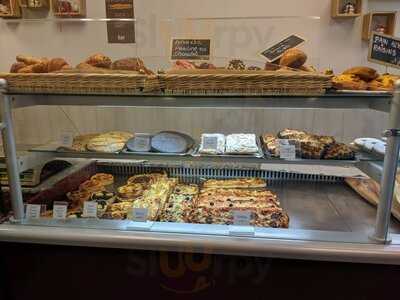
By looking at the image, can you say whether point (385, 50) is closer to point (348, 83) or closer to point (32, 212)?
point (348, 83)

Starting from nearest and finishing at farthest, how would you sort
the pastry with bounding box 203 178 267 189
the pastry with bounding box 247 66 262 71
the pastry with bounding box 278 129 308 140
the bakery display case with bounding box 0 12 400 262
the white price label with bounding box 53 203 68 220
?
the bakery display case with bounding box 0 12 400 262, the pastry with bounding box 247 66 262 71, the white price label with bounding box 53 203 68 220, the pastry with bounding box 278 129 308 140, the pastry with bounding box 203 178 267 189

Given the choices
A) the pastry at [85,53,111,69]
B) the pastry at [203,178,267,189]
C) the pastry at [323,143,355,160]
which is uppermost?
the pastry at [85,53,111,69]

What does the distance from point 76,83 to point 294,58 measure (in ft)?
3.04

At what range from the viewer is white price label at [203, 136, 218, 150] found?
1.53m

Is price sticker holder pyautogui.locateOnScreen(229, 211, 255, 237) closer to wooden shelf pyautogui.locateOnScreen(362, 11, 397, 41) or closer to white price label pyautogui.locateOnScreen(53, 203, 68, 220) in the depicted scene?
white price label pyautogui.locateOnScreen(53, 203, 68, 220)

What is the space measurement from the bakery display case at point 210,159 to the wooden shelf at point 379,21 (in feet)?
3.88

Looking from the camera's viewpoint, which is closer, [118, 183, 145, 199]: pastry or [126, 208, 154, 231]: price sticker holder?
[126, 208, 154, 231]: price sticker holder

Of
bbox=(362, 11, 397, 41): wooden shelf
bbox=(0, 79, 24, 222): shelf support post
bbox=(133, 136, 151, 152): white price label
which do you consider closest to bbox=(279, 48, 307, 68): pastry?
bbox=(133, 136, 151, 152): white price label

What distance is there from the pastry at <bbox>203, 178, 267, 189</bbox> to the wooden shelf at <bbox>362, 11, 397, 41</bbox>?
1572 mm

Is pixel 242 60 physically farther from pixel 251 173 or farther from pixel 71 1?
pixel 71 1

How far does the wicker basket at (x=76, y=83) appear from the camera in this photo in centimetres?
130

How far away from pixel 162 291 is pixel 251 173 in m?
0.82

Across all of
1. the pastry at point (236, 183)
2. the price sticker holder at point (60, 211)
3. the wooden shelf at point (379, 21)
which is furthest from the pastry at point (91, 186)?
the wooden shelf at point (379, 21)

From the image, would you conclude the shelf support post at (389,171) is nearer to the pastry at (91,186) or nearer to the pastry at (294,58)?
the pastry at (294,58)
